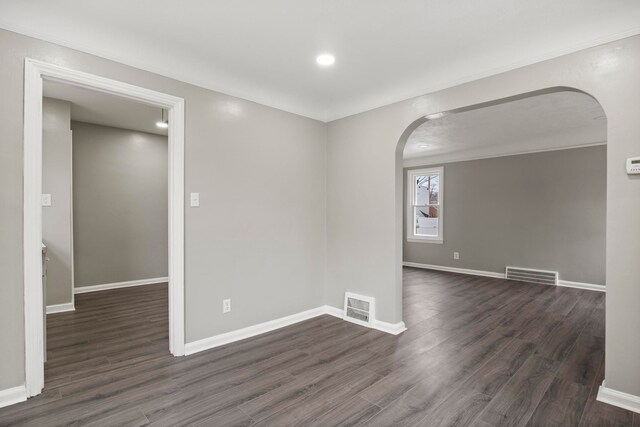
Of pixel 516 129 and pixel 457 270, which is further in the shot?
pixel 457 270

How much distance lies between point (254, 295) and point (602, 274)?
5.53m

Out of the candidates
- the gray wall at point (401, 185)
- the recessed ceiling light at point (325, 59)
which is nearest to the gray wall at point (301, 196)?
the gray wall at point (401, 185)

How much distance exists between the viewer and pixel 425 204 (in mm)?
7551

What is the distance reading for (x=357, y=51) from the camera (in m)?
2.58

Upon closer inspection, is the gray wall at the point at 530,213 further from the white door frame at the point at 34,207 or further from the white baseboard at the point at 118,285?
the white door frame at the point at 34,207

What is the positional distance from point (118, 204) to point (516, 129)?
A: 638 cm

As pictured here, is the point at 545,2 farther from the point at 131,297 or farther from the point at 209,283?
the point at 131,297

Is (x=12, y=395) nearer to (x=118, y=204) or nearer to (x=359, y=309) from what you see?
(x=359, y=309)

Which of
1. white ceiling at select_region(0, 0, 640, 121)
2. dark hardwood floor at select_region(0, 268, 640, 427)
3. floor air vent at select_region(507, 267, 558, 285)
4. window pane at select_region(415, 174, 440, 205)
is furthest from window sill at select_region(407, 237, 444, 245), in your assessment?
white ceiling at select_region(0, 0, 640, 121)

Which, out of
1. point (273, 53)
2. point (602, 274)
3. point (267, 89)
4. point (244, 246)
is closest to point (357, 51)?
point (273, 53)

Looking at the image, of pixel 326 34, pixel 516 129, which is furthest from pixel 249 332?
pixel 516 129

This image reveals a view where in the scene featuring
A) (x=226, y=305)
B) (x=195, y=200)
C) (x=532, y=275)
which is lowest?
(x=532, y=275)

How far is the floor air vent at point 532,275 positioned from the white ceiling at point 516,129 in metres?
2.19

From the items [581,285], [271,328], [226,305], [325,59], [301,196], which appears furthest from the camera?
[581,285]
